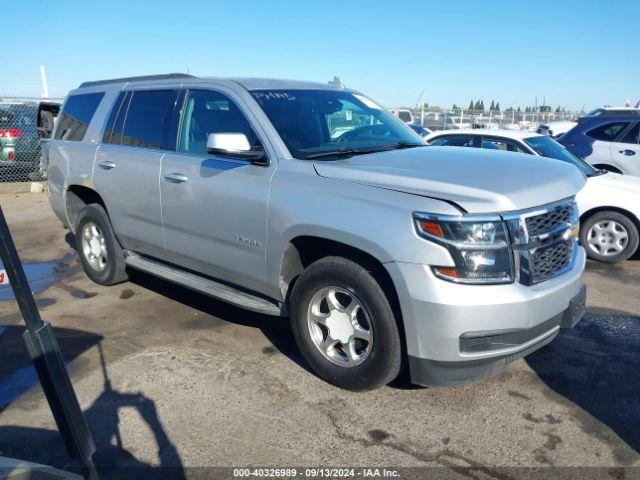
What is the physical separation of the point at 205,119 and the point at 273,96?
0.61m

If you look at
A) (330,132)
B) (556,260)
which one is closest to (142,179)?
(330,132)

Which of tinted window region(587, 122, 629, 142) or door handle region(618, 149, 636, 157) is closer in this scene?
door handle region(618, 149, 636, 157)

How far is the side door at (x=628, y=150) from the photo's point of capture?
9.10 metres

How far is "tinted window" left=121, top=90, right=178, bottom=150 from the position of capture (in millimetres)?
4578

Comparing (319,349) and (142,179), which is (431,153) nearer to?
(319,349)

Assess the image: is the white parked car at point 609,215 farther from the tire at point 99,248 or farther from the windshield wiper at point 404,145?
the tire at point 99,248

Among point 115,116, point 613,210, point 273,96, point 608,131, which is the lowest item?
point 613,210

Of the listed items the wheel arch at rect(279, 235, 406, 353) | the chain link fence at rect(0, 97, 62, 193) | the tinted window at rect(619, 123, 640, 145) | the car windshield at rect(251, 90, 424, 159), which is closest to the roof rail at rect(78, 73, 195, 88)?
the car windshield at rect(251, 90, 424, 159)

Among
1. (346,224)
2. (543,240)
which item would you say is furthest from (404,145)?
(543,240)

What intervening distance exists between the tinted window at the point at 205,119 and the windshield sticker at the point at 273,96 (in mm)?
191

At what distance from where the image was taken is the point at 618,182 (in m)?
6.33

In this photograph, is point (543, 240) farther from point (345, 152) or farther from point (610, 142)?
point (610, 142)

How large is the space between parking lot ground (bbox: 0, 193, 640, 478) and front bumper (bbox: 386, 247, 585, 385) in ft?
1.16

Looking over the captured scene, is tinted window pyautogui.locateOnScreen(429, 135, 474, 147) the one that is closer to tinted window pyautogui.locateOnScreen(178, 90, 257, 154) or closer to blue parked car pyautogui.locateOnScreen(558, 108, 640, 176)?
blue parked car pyautogui.locateOnScreen(558, 108, 640, 176)
